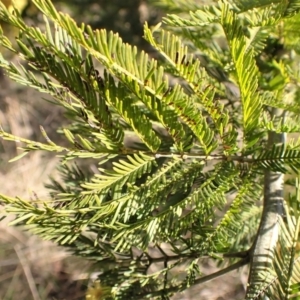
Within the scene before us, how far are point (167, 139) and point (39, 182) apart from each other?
1939 mm

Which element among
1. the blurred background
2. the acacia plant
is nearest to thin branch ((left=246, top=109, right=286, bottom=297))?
the acacia plant

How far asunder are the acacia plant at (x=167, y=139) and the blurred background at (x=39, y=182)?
0.62 meters

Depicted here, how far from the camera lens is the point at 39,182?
250 centimetres

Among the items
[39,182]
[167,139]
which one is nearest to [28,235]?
[39,182]

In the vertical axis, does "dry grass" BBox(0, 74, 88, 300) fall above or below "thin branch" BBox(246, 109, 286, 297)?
above

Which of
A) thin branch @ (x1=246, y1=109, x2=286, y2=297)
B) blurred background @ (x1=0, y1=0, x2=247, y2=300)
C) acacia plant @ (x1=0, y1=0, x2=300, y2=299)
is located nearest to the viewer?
acacia plant @ (x1=0, y1=0, x2=300, y2=299)

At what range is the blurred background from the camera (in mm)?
1263

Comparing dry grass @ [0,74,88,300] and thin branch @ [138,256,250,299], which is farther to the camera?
dry grass @ [0,74,88,300]

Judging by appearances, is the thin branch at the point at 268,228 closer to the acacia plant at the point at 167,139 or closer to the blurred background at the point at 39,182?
the acacia plant at the point at 167,139

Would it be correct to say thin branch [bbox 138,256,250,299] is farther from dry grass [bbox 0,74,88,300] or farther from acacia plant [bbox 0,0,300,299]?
dry grass [bbox 0,74,88,300]

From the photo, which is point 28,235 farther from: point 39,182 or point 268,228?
point 268,228

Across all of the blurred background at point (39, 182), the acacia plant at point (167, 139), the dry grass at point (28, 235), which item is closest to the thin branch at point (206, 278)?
the acacia plant at point (167, 139)

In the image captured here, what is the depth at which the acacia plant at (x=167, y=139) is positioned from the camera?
0.42 meters

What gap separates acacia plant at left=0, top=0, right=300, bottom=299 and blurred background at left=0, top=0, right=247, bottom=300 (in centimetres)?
62
